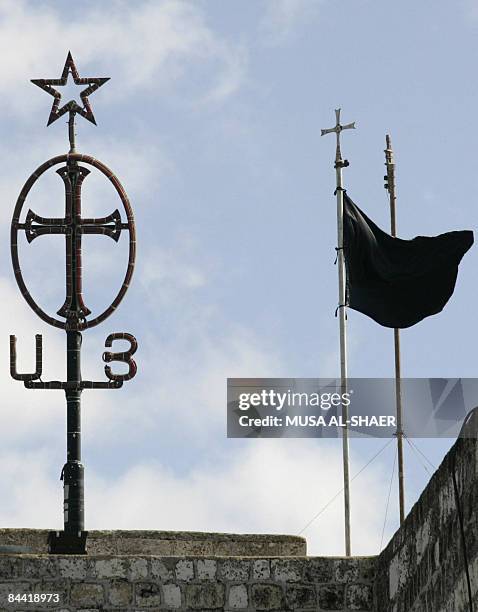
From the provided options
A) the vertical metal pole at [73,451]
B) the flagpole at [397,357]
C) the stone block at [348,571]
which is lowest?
the stone block at [348,571]

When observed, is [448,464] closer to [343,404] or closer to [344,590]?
[344,590]

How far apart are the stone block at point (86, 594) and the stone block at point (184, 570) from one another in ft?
1.93

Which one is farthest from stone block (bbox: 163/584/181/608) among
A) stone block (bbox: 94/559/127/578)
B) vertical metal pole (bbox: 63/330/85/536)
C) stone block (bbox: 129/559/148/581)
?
vertical metal pole (bbox: 63/330/85/536)

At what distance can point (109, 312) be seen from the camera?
14656mm

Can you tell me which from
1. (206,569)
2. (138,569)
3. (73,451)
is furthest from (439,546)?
(73,451)

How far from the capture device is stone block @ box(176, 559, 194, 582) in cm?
1249

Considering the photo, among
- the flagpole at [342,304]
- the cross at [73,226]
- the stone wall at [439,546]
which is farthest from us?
the flagpole at [342,304]

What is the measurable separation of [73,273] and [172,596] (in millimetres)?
3494

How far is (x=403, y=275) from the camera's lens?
1627 centimetres

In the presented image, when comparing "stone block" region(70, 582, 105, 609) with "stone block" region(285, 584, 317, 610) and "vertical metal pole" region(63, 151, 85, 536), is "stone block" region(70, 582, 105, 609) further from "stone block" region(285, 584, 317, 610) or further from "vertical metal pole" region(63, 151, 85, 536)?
"stone block" region(285, 584, 317, 610)

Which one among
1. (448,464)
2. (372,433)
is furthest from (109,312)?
(448,464)

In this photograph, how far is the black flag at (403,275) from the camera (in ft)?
52.6

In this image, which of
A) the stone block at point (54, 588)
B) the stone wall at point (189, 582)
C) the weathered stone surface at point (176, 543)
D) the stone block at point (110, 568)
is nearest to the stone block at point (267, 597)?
the stone wall at point (189, 582)

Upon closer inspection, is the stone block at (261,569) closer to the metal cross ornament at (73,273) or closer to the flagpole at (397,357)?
the metal cross ornament at (73,273)
